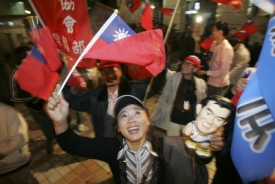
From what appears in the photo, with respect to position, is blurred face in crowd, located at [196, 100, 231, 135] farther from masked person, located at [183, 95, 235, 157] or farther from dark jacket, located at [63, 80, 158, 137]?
dark jacket, located at [63, 80, 158, 137]

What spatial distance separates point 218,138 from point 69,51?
1781mm

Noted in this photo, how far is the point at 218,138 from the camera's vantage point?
151cm

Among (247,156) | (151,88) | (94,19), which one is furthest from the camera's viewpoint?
(151,88)

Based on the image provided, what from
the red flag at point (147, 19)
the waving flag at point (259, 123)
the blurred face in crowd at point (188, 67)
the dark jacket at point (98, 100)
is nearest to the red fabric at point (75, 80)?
the dark jacket at point (98, 100)

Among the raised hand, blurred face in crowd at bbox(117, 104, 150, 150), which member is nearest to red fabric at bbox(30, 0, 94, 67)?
the raised hand

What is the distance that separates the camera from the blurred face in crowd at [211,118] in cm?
147

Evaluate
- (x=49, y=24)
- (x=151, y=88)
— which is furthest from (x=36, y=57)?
(x=151, y=88)

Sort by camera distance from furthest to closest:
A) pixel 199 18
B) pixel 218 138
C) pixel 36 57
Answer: pixel 199 18
pixel 36 57
pixel 218 138

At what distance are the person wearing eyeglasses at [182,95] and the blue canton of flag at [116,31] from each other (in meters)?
1.21

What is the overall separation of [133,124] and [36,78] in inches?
37.1

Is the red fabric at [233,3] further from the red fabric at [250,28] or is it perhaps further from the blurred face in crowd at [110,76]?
the red fabric at [250,28]

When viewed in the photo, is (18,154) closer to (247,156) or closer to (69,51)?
(69,51)

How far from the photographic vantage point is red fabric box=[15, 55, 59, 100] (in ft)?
5.09

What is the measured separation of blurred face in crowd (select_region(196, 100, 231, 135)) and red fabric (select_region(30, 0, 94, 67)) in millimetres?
1442
